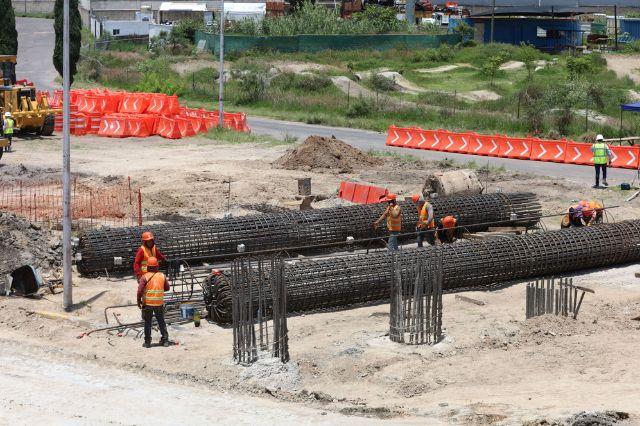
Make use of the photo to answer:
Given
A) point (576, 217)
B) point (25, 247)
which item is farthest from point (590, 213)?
point (25, 247)

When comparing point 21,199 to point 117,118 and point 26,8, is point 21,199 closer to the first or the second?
point 117,118

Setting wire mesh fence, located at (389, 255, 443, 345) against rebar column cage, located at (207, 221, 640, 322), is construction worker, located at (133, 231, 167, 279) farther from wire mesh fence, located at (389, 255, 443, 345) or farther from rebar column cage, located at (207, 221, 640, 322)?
wire mesh fence, located at (389, 255, 443, 345)

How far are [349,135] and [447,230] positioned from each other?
71.7ft

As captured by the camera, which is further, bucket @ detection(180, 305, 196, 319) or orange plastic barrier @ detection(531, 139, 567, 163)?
orange plastic barrier @ detection(531, 139, 567, 163)

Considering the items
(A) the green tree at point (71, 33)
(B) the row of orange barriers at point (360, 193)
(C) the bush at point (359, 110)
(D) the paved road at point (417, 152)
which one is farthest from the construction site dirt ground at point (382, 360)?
(A) the green tree at point (71, 33)

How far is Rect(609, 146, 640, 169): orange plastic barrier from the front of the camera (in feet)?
114

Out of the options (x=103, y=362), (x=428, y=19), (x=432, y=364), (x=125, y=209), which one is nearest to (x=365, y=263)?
(x=432, y=364)

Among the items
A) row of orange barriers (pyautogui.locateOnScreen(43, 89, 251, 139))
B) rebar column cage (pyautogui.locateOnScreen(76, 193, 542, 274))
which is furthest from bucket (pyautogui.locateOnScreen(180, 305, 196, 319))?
row of orange barriers (pyautogui.locateOnScreen(43, 89, 251, 139))

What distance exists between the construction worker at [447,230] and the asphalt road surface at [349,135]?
9488 millimetres

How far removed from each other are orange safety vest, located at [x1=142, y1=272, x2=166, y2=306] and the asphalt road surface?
710 inches

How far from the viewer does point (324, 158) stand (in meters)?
34.3

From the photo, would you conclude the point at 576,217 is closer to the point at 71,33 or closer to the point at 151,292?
the point at 151,292

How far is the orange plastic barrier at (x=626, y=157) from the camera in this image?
3462 cm

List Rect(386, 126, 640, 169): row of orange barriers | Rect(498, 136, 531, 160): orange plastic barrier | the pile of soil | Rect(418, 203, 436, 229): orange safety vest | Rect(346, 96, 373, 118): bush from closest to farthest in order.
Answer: the pile of soil < Rect(418, 203, 436, 229): orange safety vest < Rect(386, 126, 640, 169): row of orange barriers < Rect(498, 136, 531, 160): orange plastic barrier < Rect(346, 96, 373, 118): bush
